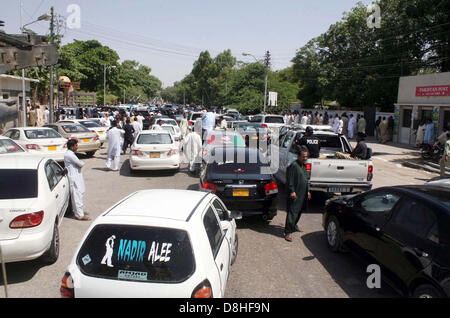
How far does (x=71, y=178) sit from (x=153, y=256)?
4.94 meters

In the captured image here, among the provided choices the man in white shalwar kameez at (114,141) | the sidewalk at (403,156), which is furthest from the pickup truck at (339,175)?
the man in white shalwar kameez at (114,141)

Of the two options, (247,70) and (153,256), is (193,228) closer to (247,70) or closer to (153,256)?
(153,256)

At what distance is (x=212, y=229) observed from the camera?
434 cm

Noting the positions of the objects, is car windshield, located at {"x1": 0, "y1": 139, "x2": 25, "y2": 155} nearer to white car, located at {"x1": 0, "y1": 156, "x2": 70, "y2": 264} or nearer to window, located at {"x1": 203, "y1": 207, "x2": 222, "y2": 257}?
white car, located at {"x1": 0, "y1": 156, "x2": 70, "y2": 264}

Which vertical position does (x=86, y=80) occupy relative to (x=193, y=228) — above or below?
above

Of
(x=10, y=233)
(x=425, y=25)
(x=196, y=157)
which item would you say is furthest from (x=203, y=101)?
(x=10, y=233)

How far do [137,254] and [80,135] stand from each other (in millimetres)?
14582

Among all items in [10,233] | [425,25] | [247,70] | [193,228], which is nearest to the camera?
[193,228]

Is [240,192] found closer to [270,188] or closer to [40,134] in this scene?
[270,188]

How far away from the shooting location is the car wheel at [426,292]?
4.03 metres

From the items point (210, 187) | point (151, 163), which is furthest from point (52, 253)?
point (151, 163)

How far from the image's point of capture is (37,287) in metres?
5.16

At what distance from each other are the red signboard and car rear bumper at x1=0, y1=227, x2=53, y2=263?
2166cm

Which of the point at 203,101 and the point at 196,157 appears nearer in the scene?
the point at 196,157
